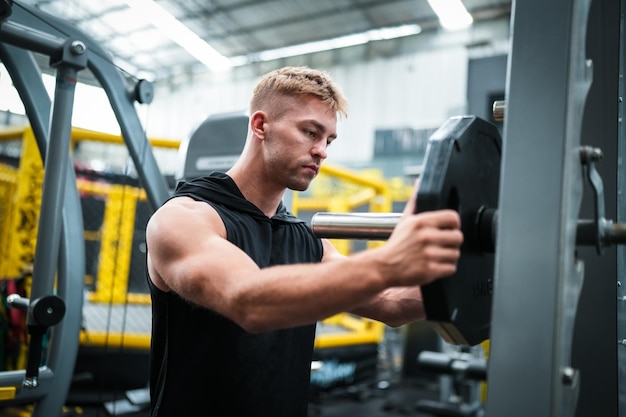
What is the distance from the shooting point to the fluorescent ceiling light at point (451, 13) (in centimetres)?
792

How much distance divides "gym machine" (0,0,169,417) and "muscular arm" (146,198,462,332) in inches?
32.0

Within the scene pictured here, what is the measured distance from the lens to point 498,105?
103cm

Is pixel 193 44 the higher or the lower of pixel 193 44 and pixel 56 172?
the higher

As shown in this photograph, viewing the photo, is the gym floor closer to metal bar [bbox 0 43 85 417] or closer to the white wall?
metal bar [bbox 0 43 85 417]

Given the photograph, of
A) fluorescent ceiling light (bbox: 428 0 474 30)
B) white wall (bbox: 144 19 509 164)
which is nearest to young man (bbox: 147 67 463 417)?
fluorescent ceiling light (bbox: 428 0 474 30)

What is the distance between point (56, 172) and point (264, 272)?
45.8 inches

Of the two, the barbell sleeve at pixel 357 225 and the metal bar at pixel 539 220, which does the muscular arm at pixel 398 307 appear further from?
the metal bar at pixel 539 220

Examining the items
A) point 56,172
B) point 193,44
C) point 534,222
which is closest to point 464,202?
point 534,222

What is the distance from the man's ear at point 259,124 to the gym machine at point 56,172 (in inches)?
26.8

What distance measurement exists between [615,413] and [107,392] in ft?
12.4

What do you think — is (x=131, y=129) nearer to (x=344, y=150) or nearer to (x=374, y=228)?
(x=374, y=228)

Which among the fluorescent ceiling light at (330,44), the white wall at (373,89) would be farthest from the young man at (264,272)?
the fluorescent ceiling light at (330,44)

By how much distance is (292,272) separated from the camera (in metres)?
0.91

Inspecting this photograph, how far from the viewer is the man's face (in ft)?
4.79
